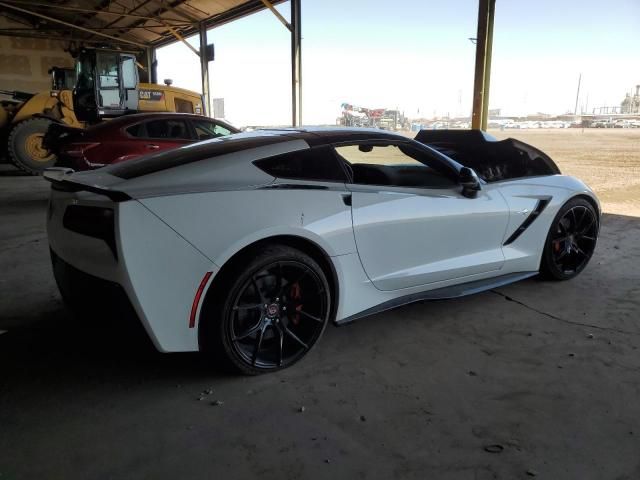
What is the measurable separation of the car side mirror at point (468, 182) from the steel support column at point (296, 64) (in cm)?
1146

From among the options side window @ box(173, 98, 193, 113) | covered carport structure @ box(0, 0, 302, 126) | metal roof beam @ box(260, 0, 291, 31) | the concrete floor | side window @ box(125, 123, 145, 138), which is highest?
covered carport structure @ box(0, 0, 302, 126)

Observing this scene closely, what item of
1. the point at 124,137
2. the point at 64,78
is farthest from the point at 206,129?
the point at 64,78

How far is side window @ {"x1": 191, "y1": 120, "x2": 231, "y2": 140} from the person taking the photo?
759 centimetres

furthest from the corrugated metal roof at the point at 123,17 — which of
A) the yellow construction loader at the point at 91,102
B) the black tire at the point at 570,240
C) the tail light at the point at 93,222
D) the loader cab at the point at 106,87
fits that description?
the tail light at the point at 93,222

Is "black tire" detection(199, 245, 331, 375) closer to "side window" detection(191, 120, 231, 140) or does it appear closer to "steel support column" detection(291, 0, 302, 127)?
A: "side window" detection(191, 120, 231, 140)

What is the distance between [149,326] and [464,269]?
1996 millimetres

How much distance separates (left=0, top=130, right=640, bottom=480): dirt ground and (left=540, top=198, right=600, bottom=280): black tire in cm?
42

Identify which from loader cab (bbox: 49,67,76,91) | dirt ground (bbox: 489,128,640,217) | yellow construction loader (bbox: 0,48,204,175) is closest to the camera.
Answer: dirt ground (bbox: 489,128,640,217)

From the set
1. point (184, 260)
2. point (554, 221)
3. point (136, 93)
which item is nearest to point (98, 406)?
point (184, 260)

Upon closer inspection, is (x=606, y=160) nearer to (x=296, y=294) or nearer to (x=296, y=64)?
(x=296, y=64)

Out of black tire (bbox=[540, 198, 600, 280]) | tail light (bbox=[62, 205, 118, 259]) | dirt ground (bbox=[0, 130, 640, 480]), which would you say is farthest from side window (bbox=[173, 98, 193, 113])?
tail light (bbox=[62, 205, 118, 259])

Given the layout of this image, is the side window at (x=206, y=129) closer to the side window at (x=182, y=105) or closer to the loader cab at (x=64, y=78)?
the side window at (x=182, y=105)

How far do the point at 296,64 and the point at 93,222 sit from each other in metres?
12.9

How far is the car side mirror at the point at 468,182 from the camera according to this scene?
123 inches
